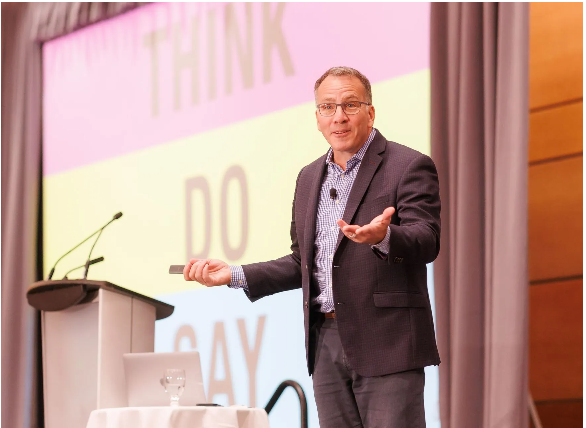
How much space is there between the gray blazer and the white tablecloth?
378mm

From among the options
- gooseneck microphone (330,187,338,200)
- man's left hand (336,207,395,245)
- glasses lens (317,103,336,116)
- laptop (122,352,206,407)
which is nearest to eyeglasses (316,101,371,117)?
glasses lens (317,103,336,116)

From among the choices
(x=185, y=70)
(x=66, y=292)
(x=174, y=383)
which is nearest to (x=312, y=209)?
(x=174, y=383)

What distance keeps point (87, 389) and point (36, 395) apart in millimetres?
2095

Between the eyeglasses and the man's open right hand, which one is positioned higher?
the eyeglasses

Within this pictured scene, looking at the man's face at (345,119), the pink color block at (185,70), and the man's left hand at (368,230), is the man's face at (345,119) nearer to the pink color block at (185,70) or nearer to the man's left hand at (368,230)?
the man's left hand at (368,230)

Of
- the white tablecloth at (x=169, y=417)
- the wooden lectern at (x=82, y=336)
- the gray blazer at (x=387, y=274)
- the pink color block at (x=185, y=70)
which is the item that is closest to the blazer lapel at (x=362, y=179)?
the gray blazer at (x=387, y=274)

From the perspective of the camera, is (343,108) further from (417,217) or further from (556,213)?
(556,213)

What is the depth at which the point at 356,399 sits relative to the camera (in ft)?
6.67

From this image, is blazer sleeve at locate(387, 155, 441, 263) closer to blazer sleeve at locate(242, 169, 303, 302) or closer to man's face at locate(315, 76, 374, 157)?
man's face at locate(315, 76, 374, 157)

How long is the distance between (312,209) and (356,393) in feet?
1.77

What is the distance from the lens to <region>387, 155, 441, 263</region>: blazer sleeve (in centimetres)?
188

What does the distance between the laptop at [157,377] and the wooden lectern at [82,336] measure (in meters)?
0.32

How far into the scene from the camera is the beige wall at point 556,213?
126 inches

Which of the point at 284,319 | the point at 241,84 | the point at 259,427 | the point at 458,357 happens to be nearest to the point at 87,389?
the point at 259,427
